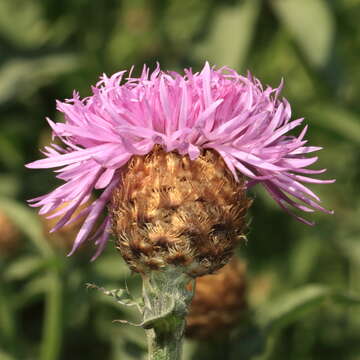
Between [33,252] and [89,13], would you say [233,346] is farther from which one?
[89,13]

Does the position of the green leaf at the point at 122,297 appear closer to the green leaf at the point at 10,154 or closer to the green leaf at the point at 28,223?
the green leaf at the point at 28,223

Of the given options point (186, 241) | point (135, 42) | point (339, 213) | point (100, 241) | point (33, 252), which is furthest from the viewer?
point (135, 42)

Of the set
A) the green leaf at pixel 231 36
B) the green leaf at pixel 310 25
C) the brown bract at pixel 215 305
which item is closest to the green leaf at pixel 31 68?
the green leaf at pixel 231 36

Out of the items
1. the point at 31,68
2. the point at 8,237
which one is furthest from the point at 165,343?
the point at 31,68

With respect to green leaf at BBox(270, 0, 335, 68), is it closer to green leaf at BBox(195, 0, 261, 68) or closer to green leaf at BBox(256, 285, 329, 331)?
green leaf at BBox(195, 0, 261, 68)

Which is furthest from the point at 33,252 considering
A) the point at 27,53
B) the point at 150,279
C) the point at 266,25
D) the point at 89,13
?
the point at 150,279

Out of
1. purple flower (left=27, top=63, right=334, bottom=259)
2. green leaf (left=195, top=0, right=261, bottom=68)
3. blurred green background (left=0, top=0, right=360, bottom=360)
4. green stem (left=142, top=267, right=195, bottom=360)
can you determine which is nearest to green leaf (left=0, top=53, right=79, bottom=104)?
blurred green background (left=0, top=0, right=360, bottom=360)
